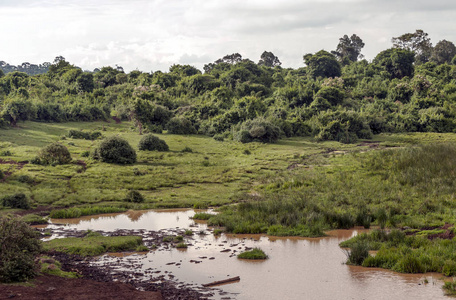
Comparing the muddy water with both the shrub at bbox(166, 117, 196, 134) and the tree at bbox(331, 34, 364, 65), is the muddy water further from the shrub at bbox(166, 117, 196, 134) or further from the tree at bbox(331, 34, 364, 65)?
the tree at bbox(331, 34, 364, 65)

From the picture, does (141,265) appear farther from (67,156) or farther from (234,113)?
(234,113)

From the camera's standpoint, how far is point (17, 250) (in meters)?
13.2

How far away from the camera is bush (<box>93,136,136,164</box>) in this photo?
3547 centimetres

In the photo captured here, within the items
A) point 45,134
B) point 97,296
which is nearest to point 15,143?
point 45,134

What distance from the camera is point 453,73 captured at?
231ft

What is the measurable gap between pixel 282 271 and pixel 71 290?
21.3ft

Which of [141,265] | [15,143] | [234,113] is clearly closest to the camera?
[141,265]

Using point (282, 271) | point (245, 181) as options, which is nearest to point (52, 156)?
point (245, 181)

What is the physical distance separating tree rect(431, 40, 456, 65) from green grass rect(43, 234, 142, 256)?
94.3 metres

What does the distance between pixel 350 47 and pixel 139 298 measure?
108 m

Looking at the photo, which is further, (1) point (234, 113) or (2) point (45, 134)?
(1) point (234, 113)

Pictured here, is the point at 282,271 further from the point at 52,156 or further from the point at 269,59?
the point at 269,59

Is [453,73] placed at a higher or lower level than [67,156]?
higher

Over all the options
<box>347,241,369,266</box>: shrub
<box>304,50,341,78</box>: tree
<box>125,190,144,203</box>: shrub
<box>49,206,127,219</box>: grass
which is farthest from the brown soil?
<box>304,50,341,78</box>: tree
